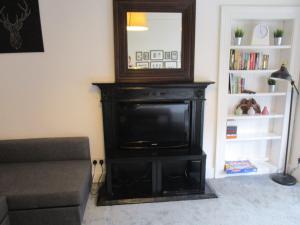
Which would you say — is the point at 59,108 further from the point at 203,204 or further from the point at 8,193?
the point at 203,204

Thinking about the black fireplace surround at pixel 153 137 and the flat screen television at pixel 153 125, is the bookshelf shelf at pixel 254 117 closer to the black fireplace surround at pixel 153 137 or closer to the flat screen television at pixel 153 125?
the black fireplace surround at pixel 153 137

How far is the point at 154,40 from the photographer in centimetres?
282

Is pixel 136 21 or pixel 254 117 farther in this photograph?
pixel 254 117

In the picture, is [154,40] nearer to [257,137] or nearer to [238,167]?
[257,137]

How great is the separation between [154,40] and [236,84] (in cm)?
118

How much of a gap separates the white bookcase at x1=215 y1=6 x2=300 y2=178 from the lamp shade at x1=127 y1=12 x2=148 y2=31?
35.7 inches

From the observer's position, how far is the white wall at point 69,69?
8.89 ft

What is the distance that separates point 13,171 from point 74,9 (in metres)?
1.85

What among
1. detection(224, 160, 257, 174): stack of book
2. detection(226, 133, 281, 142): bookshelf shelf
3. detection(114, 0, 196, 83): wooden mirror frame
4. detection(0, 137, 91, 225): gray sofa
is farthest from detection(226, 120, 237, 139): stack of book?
detection(0, 137, 91, 225): gray sofa

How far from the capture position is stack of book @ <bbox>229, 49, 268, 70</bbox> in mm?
3008

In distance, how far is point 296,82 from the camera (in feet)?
10.2

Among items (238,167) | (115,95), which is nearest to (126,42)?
(115,95)

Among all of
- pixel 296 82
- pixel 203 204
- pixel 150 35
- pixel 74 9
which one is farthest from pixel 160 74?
pixel 296 82

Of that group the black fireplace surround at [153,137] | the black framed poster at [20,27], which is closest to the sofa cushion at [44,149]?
the black fireplace surround at [153,137]
